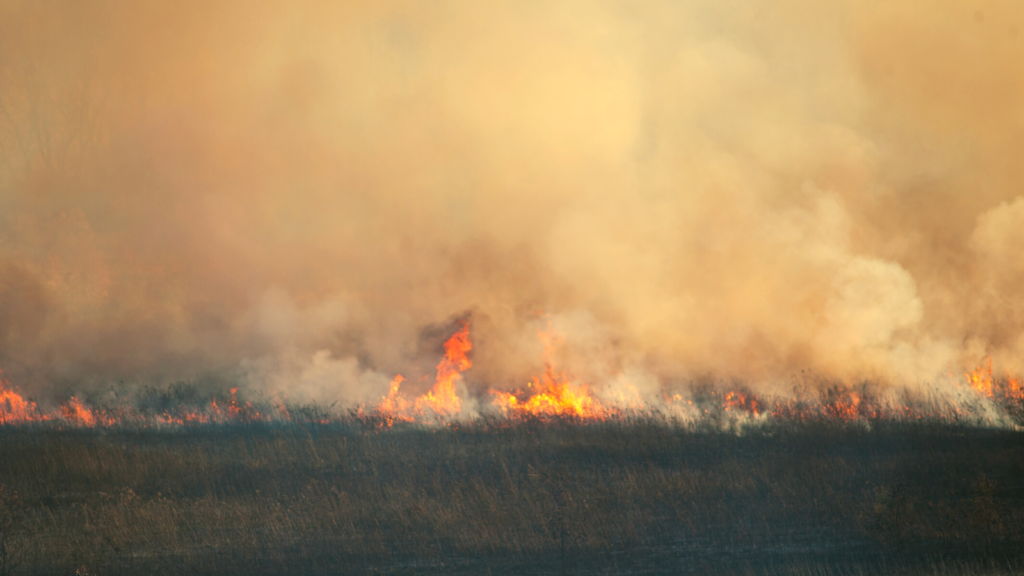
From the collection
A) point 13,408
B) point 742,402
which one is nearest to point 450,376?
point 742,402

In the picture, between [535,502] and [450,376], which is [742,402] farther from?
[535,502]

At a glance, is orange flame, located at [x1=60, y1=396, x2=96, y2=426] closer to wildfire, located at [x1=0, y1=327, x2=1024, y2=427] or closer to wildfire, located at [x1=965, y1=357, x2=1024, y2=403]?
wildfire, located at [x1=0, y1=327, x2=1024, y2=427]

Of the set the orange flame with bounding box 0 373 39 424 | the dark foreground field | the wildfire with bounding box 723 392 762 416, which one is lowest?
the dark foreground field

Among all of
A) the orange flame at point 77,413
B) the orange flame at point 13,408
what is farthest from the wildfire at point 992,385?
the orange flame at point 13,408

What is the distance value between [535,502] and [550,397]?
10.9 m

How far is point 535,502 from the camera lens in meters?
13.3

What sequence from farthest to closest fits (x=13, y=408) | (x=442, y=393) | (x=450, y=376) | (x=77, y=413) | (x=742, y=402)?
(x=13, y=408) < (x=450, y=376) < (x=77, y=413) < (x=442, y=393) < (x=742, y=402)

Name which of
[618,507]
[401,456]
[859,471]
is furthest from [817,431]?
[401,456]

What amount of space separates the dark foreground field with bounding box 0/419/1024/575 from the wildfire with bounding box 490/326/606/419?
2093 millimetres

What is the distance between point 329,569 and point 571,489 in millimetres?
5268

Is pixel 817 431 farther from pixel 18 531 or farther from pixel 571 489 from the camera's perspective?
pixel 18 531

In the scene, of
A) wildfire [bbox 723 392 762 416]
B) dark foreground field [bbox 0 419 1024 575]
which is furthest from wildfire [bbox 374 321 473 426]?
wildfire [bbox 723 392 762 416]

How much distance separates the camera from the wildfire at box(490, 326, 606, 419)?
73.6ft

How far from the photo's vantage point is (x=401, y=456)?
17.6 metres
